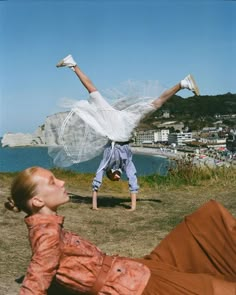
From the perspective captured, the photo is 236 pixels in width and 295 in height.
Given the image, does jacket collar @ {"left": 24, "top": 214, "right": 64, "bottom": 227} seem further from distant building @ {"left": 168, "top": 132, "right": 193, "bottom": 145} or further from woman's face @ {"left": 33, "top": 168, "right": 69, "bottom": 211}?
distant building @ {"left": 168, "top": 132, "right": 193, "bottom": 145}

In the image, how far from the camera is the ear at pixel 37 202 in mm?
2555

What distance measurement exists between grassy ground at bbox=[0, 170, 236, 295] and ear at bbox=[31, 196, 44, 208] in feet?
5.44

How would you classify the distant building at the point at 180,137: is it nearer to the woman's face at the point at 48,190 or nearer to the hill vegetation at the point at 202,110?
the hill vegetation at the point at 202,110

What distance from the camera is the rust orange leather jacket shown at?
2.46m

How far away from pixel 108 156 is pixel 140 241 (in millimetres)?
2015

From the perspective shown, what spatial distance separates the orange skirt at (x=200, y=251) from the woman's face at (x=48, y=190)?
1.94 ft

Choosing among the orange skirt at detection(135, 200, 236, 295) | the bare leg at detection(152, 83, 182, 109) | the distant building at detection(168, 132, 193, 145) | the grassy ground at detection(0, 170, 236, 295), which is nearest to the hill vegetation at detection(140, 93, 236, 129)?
the distant building at detection(168, 132, 193, 145)

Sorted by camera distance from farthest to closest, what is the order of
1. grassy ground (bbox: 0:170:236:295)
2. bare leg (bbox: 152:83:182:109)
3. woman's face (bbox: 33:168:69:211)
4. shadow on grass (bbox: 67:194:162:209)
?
shadow on grass (bbox: 67:194:162:209) → bare leg (bbox: 152:83:182:109) → grassy ground (bbox: 0:170:236:295) → woman's face (bbox: 33:168:69:211)

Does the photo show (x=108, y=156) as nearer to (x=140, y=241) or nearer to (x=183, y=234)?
(x=140, y=241)

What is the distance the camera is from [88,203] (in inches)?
327

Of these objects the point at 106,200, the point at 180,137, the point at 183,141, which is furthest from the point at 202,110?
the point at 106,200

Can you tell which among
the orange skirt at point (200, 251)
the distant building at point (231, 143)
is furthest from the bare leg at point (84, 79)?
the distant building at point (231, 143)

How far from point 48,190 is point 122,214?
193 inches

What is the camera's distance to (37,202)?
2.55 meters
